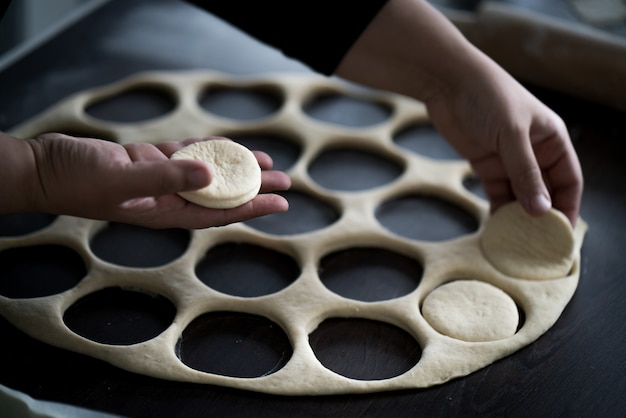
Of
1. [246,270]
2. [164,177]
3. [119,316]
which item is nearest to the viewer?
[164,177]

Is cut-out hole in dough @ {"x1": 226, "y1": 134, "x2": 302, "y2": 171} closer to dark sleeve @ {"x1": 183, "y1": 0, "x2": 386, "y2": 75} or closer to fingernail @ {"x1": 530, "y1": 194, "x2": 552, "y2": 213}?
A: dark sleeve @ {"x1": 183, "y1": 0, "x2": 386, "y2": 75}

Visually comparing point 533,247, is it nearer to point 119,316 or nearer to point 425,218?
point 425,218

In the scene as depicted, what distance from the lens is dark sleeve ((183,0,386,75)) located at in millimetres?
1381

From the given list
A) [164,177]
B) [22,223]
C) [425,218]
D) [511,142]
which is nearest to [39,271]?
[22,223]

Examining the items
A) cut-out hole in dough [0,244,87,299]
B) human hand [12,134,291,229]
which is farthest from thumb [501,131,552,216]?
cut-out hole in dough [0,244,87,299]

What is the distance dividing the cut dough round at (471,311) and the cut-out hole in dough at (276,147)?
1.46ft

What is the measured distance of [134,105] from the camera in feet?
5.60

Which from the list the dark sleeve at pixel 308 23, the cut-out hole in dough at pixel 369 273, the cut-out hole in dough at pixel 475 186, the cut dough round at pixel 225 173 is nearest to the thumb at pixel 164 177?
the cut dough round at pixel 225 173

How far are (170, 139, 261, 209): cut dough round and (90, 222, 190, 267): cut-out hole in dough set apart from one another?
219 mm

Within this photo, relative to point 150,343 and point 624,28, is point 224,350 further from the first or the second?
point 624,28

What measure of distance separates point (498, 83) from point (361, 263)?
36 cm

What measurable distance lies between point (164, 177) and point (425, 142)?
81 cm

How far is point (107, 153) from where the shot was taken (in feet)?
3.31

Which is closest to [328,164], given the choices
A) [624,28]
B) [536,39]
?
[536,39]
